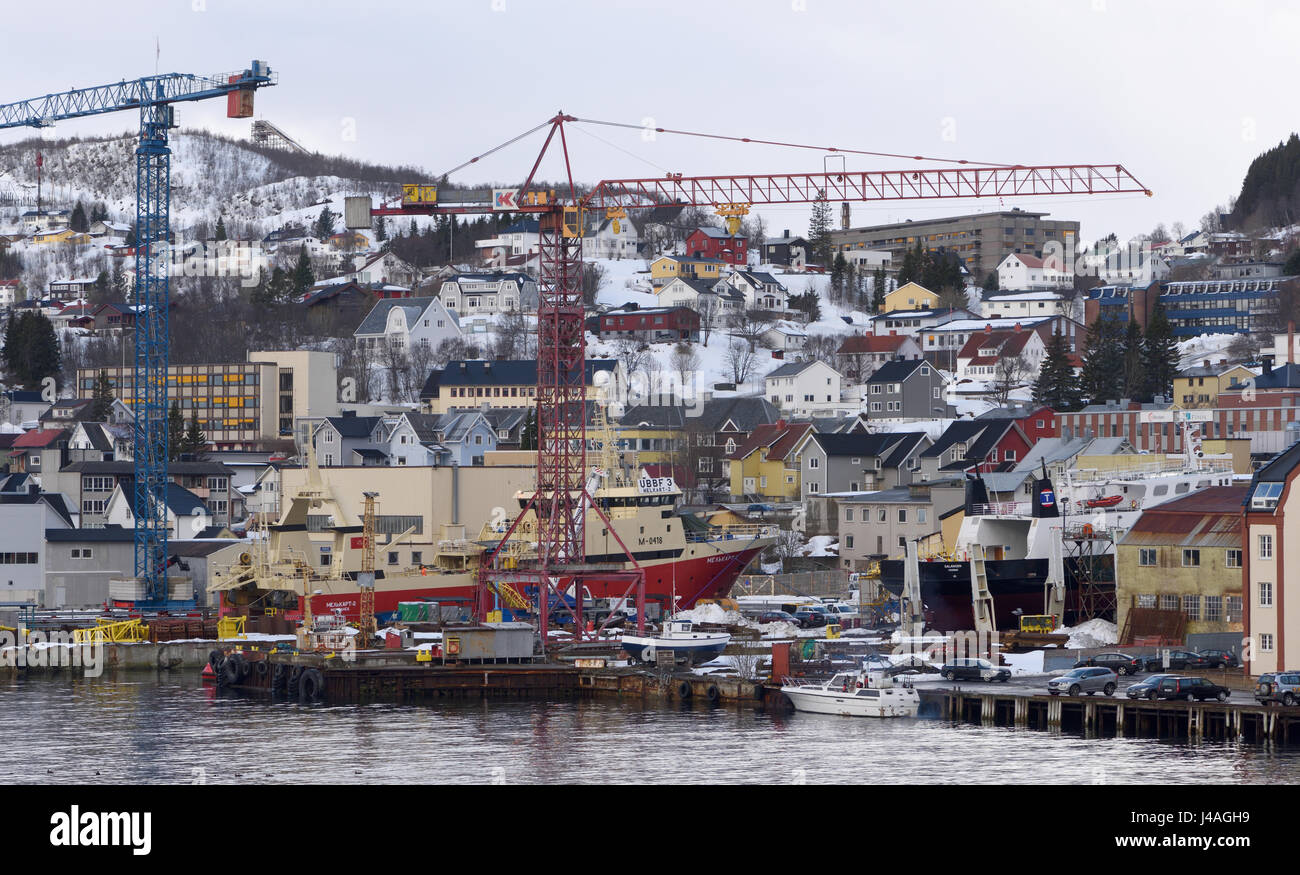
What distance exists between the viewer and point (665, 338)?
116562mm

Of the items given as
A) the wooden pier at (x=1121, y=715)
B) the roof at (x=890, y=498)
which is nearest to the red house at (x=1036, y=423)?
the roof at (x=890, y=498)

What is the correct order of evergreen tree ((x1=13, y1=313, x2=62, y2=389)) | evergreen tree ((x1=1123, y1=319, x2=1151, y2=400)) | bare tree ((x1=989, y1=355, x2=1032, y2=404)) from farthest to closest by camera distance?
evergreen tree ((x1=13, y1=313, x2=62, y2=389))
bare tree ((x1=989, y1=355, x2=1032, y2=404))
evergreen tree ((x1=1123, y1=319, x2=1151, y2=400))

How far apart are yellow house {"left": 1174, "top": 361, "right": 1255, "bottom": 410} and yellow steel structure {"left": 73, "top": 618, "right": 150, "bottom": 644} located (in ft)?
163

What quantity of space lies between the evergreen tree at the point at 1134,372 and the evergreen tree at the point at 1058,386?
332 centimetres

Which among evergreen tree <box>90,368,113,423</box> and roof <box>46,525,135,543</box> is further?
evergreen tree <box>90,368,113,423</box>

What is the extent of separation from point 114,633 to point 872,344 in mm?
69222

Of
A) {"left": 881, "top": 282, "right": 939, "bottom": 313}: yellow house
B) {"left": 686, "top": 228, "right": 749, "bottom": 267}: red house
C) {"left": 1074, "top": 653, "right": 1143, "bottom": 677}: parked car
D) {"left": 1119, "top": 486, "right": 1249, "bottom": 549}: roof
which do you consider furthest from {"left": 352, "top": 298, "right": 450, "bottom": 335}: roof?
{"left": 1074, "top": 653, "right": 1143, "bottom": 677}: parked car

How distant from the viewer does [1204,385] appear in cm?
8638

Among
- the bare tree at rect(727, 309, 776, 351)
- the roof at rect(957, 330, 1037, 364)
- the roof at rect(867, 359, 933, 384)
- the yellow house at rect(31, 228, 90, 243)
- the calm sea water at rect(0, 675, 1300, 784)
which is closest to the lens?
the calm sea water at rect(0, 675, 1300, 784)

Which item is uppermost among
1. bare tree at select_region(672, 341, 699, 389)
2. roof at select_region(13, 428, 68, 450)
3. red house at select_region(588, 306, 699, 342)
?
red house at select_region(588, 306, 699, 342)

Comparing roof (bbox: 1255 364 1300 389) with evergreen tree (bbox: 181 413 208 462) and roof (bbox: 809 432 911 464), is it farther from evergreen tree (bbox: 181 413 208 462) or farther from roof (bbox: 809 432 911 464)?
evergreen tree (bbox: 181 413 208 462)

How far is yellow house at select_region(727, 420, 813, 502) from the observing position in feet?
254

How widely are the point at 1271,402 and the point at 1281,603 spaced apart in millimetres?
43313

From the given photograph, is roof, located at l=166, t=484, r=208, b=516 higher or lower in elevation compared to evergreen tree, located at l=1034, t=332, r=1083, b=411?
lower
